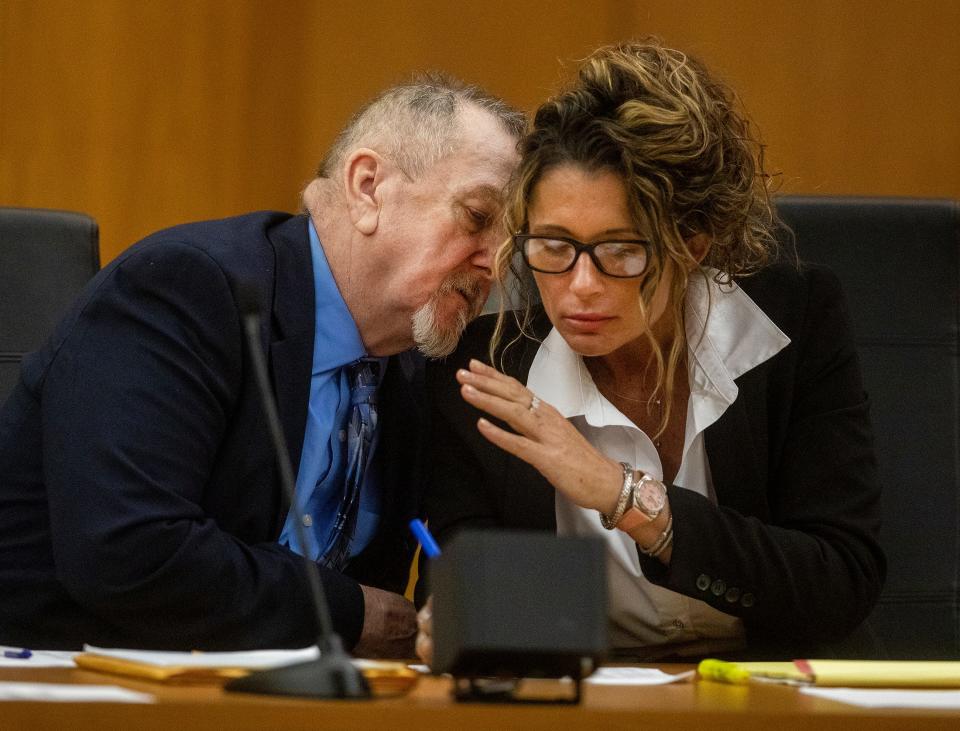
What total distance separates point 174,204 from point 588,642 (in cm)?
197

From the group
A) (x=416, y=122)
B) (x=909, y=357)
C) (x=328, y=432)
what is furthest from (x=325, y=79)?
(x=909, y=357)

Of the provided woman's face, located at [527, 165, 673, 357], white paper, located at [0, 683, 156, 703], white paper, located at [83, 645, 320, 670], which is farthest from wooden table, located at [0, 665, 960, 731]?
woman's face, located at [527, 165, 673, 357]

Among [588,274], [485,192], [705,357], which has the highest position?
[485,192]

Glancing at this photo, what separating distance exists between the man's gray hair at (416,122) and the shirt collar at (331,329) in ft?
0.61

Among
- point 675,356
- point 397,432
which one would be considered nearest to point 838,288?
point 675,356

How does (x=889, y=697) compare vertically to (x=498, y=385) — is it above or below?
below

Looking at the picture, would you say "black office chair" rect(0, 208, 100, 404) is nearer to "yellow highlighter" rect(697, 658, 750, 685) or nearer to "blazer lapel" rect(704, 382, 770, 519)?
"blazer lapel" rect(704, 382, 770, 519)

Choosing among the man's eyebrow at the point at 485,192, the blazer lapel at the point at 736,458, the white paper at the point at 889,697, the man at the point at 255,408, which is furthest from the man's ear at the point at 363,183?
the white paper at the point at 889,697

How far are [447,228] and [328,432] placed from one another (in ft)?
1.06

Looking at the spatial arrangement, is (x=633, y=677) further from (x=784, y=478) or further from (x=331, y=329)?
(x=331, y=329)

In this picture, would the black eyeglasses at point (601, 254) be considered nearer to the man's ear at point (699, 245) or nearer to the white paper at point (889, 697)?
the man's ear at point (699, 245)

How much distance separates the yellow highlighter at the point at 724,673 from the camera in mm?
1058

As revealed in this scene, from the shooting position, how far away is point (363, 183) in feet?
5.88

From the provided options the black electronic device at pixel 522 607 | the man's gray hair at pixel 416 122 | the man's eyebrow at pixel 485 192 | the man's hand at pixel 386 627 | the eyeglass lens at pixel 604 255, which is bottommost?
the man's hand at pixel 386 627
